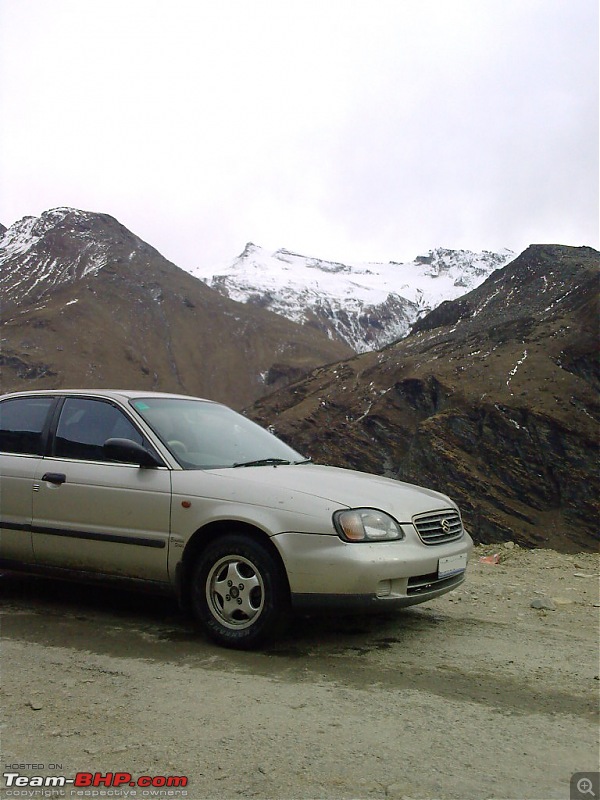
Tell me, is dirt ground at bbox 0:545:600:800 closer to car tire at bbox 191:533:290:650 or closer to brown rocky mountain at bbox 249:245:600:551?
car tire at bbox 191:533:290:650

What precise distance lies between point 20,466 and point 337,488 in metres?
2.31

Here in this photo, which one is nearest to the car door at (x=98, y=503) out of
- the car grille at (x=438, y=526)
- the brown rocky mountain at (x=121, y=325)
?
the car grille at (x=438, y=526)

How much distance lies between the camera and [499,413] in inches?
1551

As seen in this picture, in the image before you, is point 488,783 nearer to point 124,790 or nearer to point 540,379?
point 124,790

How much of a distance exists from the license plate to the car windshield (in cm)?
134

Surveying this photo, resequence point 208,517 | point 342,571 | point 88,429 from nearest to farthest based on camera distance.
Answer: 1. point 342,571
2. point 208,517
3. point 88,429

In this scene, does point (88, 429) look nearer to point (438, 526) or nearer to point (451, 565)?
point (438, 526)

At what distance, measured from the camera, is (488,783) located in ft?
8.91

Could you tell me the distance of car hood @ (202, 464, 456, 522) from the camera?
14.4ft

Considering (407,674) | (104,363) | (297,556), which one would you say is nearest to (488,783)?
(407,674)

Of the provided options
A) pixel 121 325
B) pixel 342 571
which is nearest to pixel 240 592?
pixel 342 571

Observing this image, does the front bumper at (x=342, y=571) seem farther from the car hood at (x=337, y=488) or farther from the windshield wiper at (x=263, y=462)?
the windshield wiper at (x=263, y=462)

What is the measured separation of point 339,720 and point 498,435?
37.3 m

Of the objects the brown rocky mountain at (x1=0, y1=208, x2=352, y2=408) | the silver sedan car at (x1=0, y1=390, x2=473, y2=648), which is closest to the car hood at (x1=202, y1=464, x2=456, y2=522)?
the silver sedan car at (x1=0, y1=390, x2=473, y2=648)
